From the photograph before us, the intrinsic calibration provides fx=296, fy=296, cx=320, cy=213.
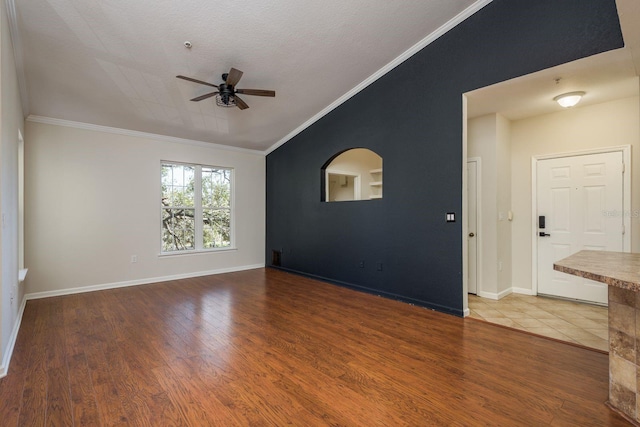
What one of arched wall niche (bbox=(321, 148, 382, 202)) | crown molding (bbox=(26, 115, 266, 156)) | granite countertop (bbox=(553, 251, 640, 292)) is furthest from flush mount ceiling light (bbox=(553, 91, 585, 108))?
crown molding (bbox=(26, 115, 266, 156))

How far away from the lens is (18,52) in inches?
119

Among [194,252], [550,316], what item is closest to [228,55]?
[194,252]

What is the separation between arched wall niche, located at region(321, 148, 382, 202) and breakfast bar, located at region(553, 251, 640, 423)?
15.4 ft

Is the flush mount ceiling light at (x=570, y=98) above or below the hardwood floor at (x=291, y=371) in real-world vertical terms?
above

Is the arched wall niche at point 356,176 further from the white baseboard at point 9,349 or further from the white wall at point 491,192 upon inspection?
the white baseboard at point 9,349

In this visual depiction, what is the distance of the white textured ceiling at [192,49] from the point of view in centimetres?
284

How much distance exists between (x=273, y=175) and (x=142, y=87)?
3.21m

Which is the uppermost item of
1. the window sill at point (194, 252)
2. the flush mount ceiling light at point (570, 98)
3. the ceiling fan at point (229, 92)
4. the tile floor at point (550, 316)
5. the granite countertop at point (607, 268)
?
the ceiling fan at point (229, 92)

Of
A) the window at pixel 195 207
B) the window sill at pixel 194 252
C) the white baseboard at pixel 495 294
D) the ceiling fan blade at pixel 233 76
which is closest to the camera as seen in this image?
the ceiling fan blade at pixel 233 76

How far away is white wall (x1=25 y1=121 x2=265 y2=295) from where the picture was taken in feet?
14.3

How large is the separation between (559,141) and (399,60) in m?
2.48

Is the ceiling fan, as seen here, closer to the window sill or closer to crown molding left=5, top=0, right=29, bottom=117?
crown molding left=5, top=0, right=29, bottom=117

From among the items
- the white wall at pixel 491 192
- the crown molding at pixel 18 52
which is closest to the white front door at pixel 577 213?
the white wall at pixel 491 192

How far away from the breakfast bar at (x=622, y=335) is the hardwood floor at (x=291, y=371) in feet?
0.39
